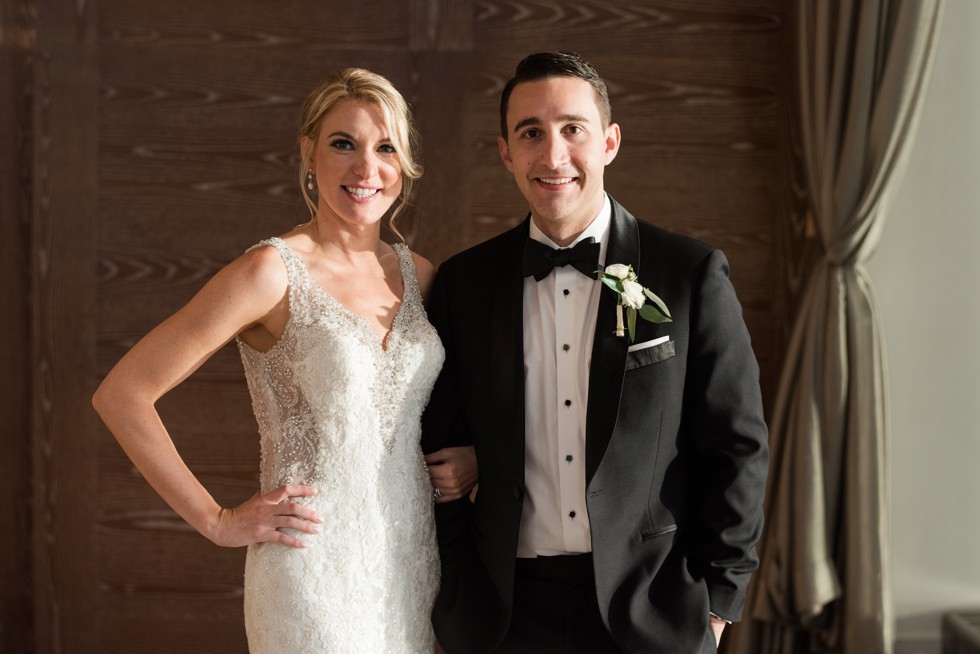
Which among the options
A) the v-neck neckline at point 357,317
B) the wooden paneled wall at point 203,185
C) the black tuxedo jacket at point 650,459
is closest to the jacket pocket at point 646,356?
the black tuxedo jacket at point 650,459

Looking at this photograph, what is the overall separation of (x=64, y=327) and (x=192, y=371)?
5.66 ft

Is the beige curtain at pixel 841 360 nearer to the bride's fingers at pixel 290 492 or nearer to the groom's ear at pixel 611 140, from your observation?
the groom's ear at pixel 611 140

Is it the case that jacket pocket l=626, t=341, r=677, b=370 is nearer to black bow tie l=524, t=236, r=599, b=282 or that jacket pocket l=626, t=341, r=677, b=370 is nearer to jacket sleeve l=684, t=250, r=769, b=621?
jacket sleeve l=684, t=250, r=769, b=621

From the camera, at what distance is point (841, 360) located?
2.95m

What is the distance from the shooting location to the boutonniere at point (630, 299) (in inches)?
74.9

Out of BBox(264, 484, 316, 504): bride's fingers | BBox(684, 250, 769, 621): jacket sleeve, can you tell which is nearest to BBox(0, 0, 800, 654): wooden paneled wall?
BBox(684, 250, 769, 621): jacket sleeve

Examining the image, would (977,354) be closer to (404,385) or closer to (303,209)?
(404,385)

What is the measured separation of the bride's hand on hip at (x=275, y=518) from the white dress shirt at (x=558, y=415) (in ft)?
1.47

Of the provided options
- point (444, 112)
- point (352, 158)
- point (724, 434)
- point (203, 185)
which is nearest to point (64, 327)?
point (203, 185)

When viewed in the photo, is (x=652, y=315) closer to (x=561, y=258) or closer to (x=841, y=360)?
(x=561, y=258)

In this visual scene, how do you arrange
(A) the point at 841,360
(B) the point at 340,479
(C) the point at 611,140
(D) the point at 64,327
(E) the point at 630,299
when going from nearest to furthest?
(E) the point at 630,299 < (B) the point at 340,479 < (C) the point at 611,140 < (A) the point at 841,360 < (D) the point at 64,327

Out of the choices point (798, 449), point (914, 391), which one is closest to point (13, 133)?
point (798, 449)

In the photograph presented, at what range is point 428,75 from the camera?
334cm

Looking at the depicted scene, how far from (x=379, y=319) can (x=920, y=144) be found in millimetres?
1918
